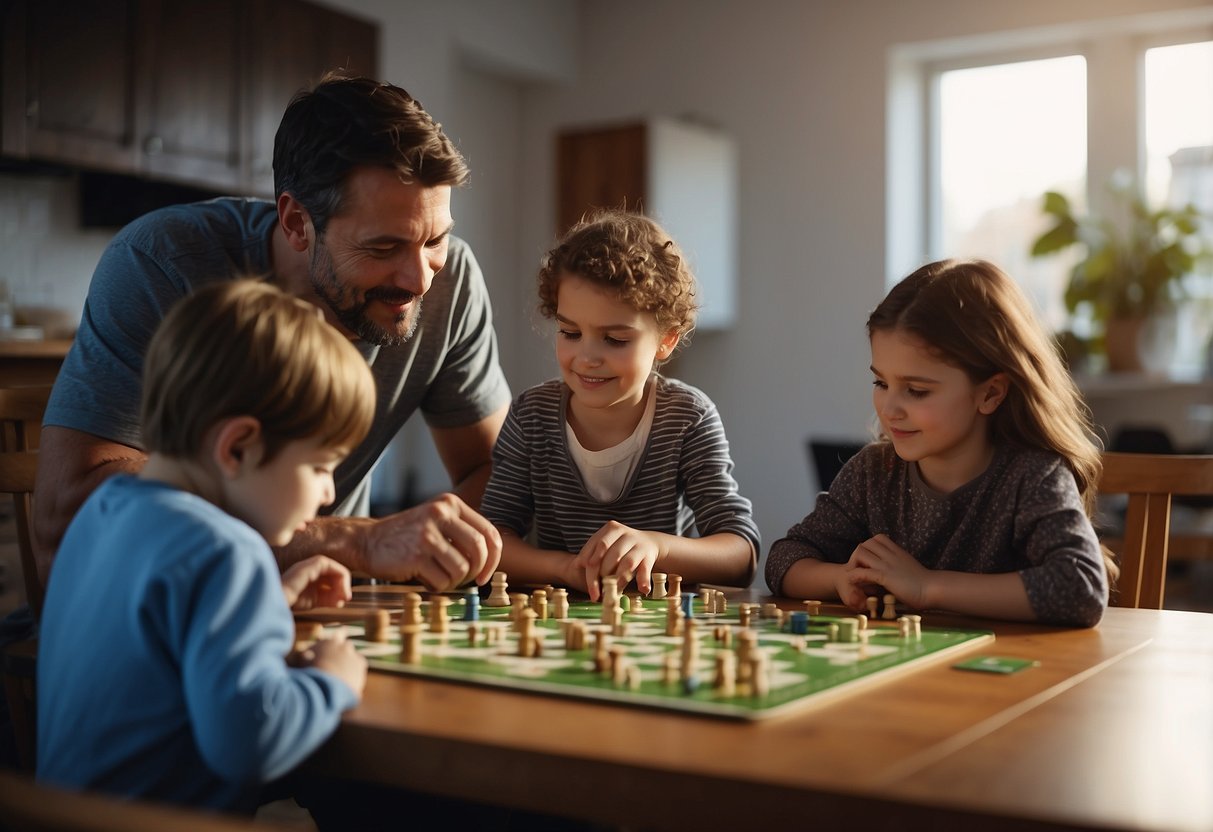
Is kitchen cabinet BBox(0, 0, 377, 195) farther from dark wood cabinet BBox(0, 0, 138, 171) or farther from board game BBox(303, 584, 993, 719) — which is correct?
board game BBox(303, 584, 993, 719)

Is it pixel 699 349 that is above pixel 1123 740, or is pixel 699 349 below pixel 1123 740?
above

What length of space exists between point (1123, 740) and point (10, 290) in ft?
13.3

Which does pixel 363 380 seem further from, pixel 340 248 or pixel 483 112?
pixel 483 112


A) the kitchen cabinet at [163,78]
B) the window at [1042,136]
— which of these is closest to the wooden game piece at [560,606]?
the kitchen cabinet at [163,78]

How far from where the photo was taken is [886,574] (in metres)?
1.49

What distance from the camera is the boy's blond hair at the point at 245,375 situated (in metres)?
1.05

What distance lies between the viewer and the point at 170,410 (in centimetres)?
107

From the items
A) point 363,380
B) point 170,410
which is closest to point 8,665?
point 170,410

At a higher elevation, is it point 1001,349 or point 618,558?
point 1001,349

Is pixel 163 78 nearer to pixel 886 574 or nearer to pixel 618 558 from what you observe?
pixel 618 558

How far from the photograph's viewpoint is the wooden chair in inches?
50.3

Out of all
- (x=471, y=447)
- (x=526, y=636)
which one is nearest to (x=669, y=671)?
(x=526, y=636)

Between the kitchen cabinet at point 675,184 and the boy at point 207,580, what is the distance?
4589 millimetres

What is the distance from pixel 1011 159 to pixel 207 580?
19.0ft
